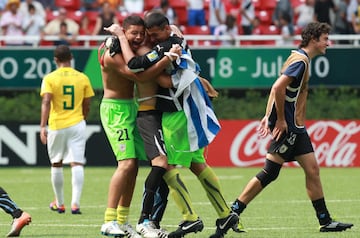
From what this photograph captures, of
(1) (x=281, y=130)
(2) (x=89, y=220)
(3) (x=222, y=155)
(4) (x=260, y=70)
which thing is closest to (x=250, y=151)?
(3) (x=222, y=155)

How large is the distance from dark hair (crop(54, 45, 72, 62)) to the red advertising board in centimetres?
946

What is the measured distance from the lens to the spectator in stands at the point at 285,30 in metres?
25.7

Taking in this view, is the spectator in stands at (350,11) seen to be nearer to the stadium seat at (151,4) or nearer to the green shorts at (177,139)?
the stadium seat at (151,4)

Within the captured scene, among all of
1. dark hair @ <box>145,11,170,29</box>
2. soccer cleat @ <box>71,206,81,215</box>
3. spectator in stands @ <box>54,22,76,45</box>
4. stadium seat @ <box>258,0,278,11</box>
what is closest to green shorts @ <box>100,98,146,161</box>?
dark hair @ <box>145,11,170,29</box>

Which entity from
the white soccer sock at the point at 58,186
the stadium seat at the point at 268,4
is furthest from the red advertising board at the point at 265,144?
the white soccer sock at the point at 58,186

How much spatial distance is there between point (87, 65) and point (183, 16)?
3.26m

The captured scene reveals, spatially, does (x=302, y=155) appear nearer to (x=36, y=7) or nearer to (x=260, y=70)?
(x=260, y=70)

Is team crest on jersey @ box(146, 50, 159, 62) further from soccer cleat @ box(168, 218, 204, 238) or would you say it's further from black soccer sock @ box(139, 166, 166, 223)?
soccer cleat @ box(168, 218, 204, 238)

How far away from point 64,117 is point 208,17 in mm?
12574

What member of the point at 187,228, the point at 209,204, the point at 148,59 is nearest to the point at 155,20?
the point at 148,59

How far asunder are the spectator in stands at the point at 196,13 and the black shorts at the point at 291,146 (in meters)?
15.3

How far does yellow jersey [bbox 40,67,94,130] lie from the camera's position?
15422mm

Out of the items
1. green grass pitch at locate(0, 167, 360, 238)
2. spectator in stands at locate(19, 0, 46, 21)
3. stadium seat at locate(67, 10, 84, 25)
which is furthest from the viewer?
stadium seat at locate(67, 10, 84, 25)

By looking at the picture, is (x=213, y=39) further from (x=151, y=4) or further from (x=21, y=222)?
(x=21, y=222)
